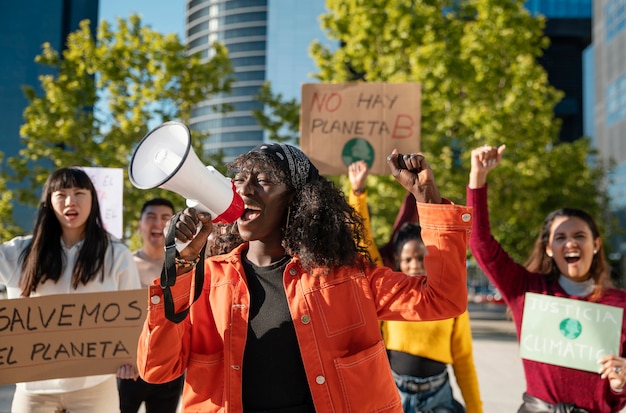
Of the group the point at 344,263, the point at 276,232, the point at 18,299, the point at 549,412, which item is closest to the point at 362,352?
the point at 344,263

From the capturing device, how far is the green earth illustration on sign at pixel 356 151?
4984mm

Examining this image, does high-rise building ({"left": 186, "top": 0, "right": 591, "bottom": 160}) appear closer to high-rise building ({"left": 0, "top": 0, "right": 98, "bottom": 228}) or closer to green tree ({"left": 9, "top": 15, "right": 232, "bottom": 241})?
green tree ({"left": 9, "top": 15, "right": 232, "bottom": 241})

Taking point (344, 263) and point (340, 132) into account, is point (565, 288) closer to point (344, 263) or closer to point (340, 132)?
point (344, 263)

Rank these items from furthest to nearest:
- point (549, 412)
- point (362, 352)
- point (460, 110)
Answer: point (460, 110), point (549, 412), point (362, 352)

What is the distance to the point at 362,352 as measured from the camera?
2.12m

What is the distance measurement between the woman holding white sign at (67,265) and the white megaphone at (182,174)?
1.52 metres

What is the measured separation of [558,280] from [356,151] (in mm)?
2033

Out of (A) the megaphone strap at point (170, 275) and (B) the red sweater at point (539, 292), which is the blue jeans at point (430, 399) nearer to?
(B) the red sweater at point (539, 292)

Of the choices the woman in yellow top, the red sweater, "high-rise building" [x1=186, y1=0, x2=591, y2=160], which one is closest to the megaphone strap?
the red sweater

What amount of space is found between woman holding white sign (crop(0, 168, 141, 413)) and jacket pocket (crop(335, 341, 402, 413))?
1.70 meters

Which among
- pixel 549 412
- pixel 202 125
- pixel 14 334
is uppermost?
pixel 202 125

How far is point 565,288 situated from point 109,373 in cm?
226

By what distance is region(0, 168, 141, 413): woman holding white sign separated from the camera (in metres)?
3.25

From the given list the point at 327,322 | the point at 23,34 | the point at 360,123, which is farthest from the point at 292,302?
the point at 23,34
